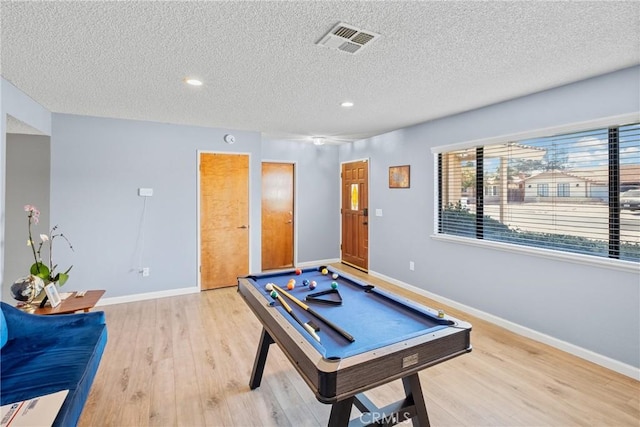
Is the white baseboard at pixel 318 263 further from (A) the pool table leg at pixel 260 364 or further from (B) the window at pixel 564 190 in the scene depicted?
(B) the window at pixel 564 190

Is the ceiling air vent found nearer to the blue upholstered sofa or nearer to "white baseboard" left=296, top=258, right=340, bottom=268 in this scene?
the blue upholstered sofa

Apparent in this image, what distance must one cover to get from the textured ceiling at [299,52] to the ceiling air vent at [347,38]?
0.05m

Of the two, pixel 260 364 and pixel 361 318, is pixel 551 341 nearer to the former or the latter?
pixel 361 318

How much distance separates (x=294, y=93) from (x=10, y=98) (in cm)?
253

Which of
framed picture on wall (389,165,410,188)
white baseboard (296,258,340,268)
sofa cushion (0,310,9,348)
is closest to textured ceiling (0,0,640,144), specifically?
framed picture on wall (389,165,410,188)

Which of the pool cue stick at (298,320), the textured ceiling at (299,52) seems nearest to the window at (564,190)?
the textured ceiling at (299,52)

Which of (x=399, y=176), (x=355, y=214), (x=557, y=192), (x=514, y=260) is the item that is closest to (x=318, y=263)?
(x=355, y=214)

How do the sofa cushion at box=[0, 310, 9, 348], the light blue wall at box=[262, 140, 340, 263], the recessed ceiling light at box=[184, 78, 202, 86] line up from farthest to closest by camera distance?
the light blue wall at box=[262, 140, 340, 263] < the recessed ceiling light at box=[184, 78, 202, 86] < the sofa cushion at box=[0, 310, 9, 348]

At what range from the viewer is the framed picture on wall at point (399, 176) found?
4660mm

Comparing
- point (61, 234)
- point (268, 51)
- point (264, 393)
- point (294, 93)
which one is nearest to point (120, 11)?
point (268, 51)

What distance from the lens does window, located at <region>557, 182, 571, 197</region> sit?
288cm

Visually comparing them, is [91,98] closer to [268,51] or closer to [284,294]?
[268,51]

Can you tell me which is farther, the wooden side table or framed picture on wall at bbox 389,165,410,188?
framed picture on wall at bbox 389,165,410,188

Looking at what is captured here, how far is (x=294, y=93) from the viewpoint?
3.07 metres
